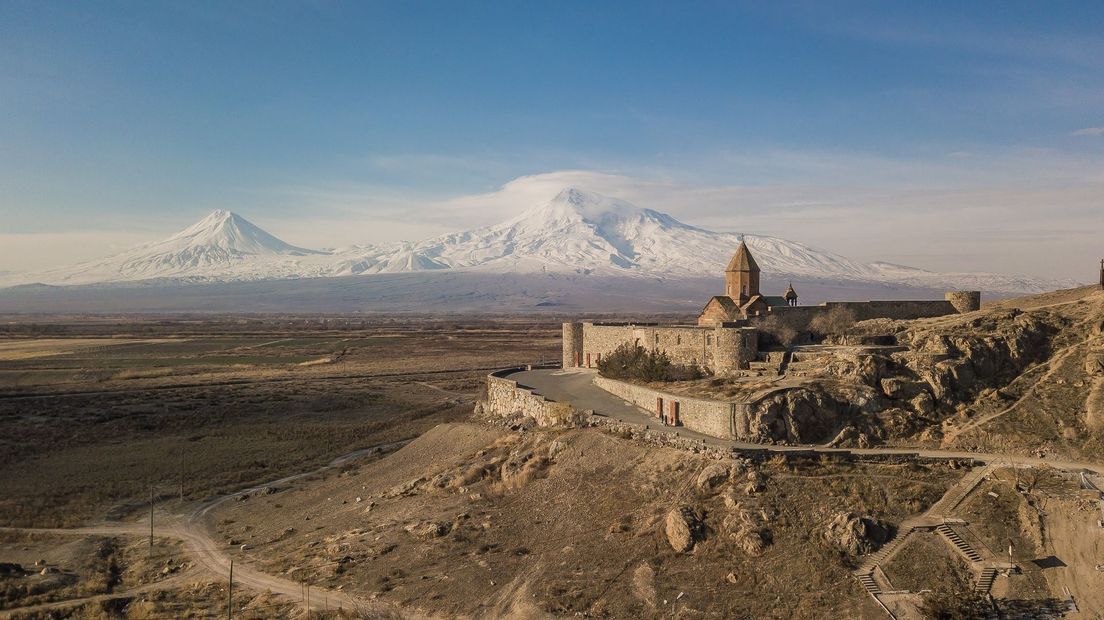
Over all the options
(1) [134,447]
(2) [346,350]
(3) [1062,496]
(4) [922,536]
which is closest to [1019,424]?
(3) [1062,496]

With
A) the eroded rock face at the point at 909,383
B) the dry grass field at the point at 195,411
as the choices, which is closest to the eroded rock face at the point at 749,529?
the eroded rock face at the point at 909,383

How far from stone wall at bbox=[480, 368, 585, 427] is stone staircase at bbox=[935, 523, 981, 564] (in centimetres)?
1263

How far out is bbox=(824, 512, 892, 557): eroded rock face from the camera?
18.9 metres

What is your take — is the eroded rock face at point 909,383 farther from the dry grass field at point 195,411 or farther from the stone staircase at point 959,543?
the dry grass field at point 195,411

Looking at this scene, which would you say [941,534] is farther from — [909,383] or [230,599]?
[230,599]

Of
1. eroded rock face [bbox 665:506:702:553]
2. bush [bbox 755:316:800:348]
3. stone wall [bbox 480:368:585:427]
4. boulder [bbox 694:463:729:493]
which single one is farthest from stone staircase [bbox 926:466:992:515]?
stone wall [bbox 480:368:585:427]

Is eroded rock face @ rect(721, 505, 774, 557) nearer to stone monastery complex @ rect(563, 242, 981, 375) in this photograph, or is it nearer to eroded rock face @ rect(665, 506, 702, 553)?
eroded rock face @ rect(665, 506, 702, 553)

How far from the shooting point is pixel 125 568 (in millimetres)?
23312

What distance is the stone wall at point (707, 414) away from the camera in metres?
24.4

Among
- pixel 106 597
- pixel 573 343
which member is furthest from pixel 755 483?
pixel 573 343

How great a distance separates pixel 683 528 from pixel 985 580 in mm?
6961

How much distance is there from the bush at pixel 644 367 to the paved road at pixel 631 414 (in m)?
1.14

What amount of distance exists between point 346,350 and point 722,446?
81.8 meters

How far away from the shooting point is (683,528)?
1997 cm
